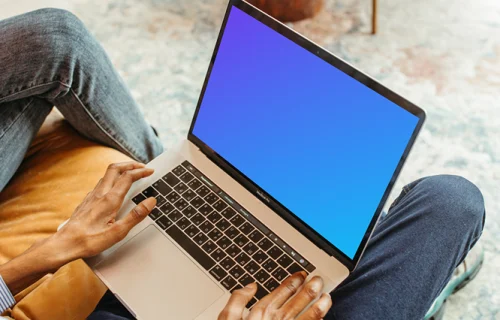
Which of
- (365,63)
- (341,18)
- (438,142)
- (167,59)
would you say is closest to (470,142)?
(438,142)

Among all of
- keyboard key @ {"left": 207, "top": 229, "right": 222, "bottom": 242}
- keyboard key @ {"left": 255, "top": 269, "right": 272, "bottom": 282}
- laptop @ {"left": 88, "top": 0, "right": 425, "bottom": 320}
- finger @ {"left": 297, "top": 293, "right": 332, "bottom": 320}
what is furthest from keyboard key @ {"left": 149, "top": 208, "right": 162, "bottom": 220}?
finger @ {"left": 297, "top": 293, "right": 332, "bottom": 320}

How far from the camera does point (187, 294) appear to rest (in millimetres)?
883

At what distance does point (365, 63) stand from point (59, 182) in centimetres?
110

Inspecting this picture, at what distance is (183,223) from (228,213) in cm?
8

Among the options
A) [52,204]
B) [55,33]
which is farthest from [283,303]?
[55,33]

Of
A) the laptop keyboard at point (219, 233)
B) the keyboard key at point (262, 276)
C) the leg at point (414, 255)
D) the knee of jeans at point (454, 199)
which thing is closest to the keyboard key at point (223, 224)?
the laptop keyboard at point (219, 233)

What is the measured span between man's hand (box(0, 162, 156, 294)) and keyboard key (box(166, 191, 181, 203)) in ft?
0.19

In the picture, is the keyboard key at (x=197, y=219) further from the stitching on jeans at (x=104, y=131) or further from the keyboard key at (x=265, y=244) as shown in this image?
the stitching on jeans at (x=104, y=131)

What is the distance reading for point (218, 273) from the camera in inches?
35.5

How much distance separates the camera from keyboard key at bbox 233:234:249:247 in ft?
3.05

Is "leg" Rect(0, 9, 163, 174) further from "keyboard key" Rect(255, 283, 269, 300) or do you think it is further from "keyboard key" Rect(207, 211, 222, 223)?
"keyboard key" Rect(255, 283, 269, 300)

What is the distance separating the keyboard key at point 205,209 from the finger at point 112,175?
0.13 m

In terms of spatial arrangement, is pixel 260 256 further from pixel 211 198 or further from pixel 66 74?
pixel 66 74

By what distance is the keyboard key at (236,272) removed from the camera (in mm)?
898
